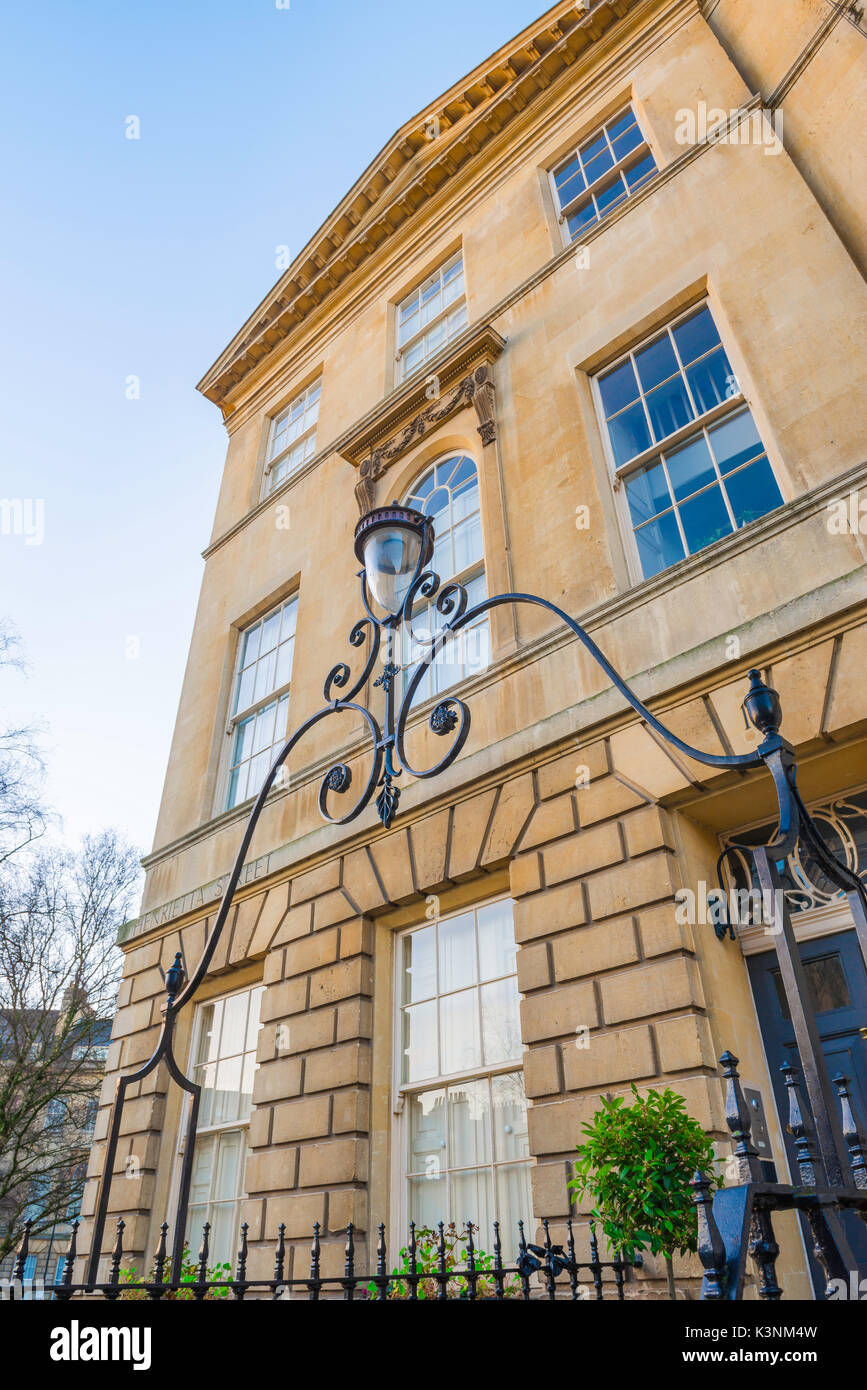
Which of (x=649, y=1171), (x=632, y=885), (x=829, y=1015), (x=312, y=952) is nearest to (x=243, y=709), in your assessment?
(x=312, y=952)

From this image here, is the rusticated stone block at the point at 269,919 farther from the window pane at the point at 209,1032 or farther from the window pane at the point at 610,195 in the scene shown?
the window pane at the point at 610,195

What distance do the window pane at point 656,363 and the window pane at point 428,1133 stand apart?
272 inches

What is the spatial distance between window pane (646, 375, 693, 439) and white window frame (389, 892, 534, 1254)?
15.1 ft

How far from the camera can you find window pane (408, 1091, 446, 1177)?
677 cm

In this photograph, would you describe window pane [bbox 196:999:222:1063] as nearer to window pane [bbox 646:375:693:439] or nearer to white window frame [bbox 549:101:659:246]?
window pane [bbox 646:375:693:439]

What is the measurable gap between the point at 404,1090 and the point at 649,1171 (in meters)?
3.34

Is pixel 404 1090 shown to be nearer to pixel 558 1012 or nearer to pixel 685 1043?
pixel 558 1012

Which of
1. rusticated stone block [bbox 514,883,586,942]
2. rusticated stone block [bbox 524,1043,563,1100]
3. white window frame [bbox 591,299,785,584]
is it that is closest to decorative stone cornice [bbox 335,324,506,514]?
white window frame [bbox 591,299,785,584]

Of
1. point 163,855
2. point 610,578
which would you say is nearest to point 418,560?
point 610,578

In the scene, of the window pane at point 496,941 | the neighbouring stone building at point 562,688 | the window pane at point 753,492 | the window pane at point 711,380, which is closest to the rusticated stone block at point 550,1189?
the neighbouring stone building at point 562,688

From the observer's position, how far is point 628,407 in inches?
334

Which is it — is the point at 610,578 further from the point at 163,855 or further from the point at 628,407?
the point at 163,855

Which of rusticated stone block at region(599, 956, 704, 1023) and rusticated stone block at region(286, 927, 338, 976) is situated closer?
rusticated stone block at region(599, 956, 704, 1023)

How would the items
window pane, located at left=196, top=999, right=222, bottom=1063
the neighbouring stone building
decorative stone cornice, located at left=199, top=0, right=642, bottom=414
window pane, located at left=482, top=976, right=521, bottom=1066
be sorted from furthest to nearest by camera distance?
1. decorative stone cornice, located at left=199, top=0, right=642, bottom=414
2. window pane, located at left=196, top=999, right=222, bottom=1063
3. window pane, located at left=482, top=976, right=521, bottom=1066
4. the neighbouring stone building
